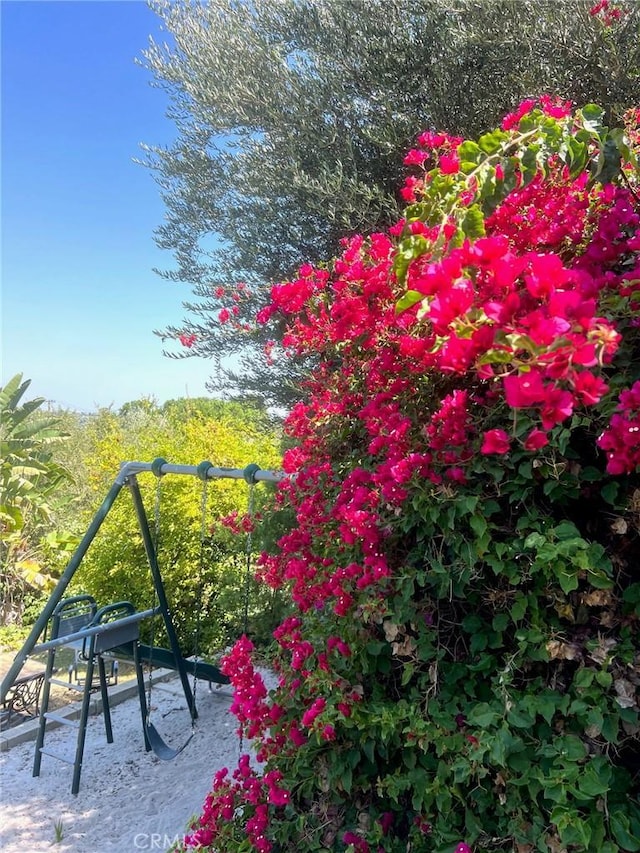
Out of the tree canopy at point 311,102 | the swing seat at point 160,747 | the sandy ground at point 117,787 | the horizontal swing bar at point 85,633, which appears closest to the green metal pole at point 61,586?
the horizontal swing bar at point 85,633

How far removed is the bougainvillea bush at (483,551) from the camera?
0.96 meters

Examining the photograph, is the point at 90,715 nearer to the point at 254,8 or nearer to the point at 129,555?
the point at 129,555

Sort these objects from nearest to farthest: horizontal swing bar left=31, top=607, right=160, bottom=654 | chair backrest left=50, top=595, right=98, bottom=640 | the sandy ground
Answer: the sandy ground < horizontal swing bar left=31, top=607, right=160, bottom=654 < chair backrest left=50, top=595, right=98, bottom=640

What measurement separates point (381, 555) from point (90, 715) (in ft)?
11.4

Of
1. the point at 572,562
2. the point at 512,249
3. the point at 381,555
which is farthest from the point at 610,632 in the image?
the point at 512,249

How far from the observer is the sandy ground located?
8.23ft

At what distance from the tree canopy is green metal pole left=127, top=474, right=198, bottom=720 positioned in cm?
106

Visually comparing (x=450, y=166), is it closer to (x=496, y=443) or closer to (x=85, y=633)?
(x=496, y=443)

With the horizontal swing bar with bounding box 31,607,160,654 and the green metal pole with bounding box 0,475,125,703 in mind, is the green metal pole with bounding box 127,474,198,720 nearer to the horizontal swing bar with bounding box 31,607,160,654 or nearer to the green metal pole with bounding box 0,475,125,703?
the green metal pole with bounding box 0,475,125,703

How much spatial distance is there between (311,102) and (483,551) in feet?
9.71

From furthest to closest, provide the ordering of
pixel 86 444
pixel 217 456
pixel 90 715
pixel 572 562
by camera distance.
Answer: pixel 86 444 → pixel 217 456 → pixel 90 715 → pixel 572 562

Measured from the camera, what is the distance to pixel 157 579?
3441 millimetres

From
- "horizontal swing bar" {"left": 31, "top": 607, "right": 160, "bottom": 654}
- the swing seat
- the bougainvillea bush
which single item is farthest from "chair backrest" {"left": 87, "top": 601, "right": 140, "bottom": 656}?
the bougainvillea bush

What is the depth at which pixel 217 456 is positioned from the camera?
16.7 ft
